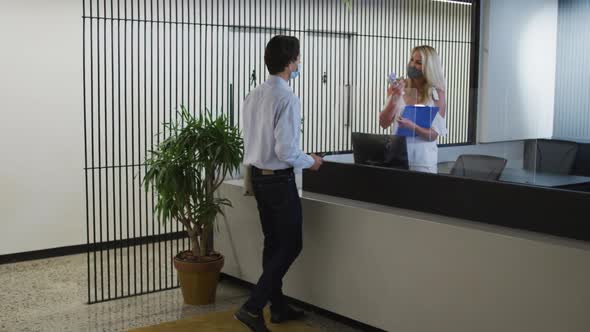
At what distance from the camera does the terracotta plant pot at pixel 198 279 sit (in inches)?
188

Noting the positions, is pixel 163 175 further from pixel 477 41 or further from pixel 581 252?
pixel 581 252

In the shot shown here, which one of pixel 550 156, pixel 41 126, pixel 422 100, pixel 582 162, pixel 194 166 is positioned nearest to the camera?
pixel 582 162

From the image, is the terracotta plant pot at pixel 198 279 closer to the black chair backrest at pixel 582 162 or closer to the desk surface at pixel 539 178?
the desk surface at pixel 539 178

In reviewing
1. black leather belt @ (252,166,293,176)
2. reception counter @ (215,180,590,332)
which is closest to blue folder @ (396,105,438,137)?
reception counter @ (215,180,590,332)

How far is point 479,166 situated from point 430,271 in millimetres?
586

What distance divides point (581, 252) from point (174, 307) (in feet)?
8.73

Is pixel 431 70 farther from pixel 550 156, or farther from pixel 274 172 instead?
pixel 274 172

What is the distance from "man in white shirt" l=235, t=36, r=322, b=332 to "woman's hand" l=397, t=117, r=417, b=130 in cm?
52

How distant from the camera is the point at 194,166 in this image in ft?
15.7

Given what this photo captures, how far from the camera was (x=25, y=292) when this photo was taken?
5.21 metres

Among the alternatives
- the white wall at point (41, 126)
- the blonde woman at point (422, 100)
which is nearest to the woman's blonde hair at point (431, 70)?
the blonde woman at point (422, 100)

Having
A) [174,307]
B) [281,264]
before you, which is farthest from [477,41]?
[174,307]

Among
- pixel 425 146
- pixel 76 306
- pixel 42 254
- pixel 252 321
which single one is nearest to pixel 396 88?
pixel 425 146

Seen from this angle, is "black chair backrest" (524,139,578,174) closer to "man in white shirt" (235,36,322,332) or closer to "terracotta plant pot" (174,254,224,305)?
"man in white shirt" (235,36,322,332)
